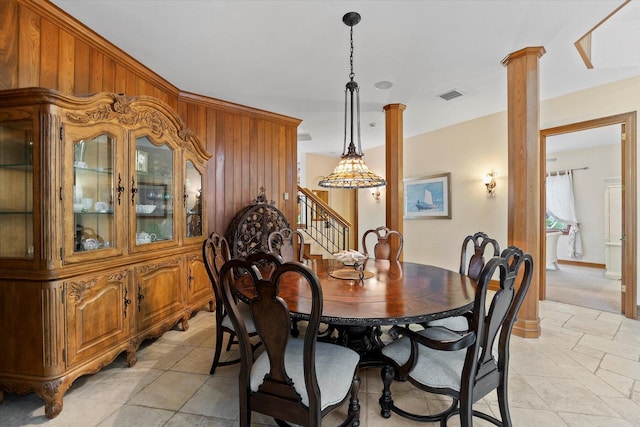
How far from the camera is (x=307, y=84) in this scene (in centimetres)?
360

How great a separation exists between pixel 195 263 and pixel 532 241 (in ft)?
11.1

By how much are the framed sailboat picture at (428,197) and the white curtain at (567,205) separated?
11.9ft

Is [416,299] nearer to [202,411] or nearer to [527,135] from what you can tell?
[202,411]

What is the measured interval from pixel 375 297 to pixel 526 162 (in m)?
2.19

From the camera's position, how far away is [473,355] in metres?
1.36

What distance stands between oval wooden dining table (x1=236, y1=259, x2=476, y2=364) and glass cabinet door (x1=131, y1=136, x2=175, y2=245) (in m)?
1.15

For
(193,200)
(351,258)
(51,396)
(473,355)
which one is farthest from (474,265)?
(51,396)

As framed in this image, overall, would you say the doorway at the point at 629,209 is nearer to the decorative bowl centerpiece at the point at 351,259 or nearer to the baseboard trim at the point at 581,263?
the decorative bowl centerpiece at the point at 351,259

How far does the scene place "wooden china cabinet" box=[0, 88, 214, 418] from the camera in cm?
184

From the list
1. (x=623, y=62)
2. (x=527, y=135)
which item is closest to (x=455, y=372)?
(x=527, y=135)

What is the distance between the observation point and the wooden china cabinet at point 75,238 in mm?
1837

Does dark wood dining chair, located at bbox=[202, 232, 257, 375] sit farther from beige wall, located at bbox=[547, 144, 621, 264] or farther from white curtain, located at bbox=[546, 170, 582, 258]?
white curtain, located at bbox=[546, 170, 582, 258]

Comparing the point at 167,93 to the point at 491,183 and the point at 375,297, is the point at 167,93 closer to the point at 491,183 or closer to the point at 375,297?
the point at 375,297

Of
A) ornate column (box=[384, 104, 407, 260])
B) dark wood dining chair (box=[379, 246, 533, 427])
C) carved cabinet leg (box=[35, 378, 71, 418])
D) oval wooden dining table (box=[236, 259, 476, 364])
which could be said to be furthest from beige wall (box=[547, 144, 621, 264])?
carved cabinet leg (box=[35, 378, 71, 418])
